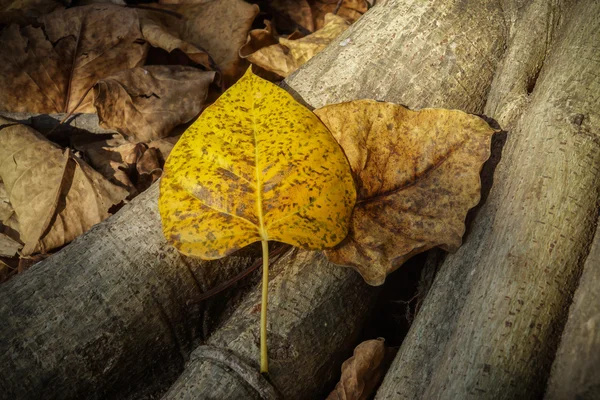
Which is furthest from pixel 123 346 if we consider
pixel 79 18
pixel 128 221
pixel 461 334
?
pixel 79 18

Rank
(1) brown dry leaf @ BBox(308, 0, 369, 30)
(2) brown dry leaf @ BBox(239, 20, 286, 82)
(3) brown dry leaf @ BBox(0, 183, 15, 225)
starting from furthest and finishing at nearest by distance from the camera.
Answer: (1) brown dry leaf @ BBox(308, 0, 369, 30), (2) brown dry leaf @ BBox(239, 20, 286, 82), (3) brown dry leaf @ BBox(0, 183, 15, 225)

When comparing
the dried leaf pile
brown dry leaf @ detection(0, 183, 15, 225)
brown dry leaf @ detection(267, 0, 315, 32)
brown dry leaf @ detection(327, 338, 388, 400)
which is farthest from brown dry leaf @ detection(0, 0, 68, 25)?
brown dry leaf @ detection(327, 338, 388, 400)

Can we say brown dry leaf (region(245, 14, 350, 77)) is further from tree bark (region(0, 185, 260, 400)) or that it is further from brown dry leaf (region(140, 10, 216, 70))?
tree bark (region(0, 185, 260, 400))

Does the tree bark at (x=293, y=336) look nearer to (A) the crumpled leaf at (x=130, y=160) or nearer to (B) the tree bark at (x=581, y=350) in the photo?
(B) the tree bark at (x=581, y=350)

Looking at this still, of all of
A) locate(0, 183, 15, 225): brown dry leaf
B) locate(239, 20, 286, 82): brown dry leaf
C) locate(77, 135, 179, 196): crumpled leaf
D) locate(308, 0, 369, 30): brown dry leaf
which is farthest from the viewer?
locate(308, 0, 369, 30): brown dry leaf

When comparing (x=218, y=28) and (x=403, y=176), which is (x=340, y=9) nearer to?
(x=218, y=28)

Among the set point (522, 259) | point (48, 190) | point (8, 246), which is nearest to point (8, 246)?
point (8, 246)

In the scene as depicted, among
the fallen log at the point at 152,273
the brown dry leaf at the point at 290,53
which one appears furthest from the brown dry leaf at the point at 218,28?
the fallen log at the point at 152,273
